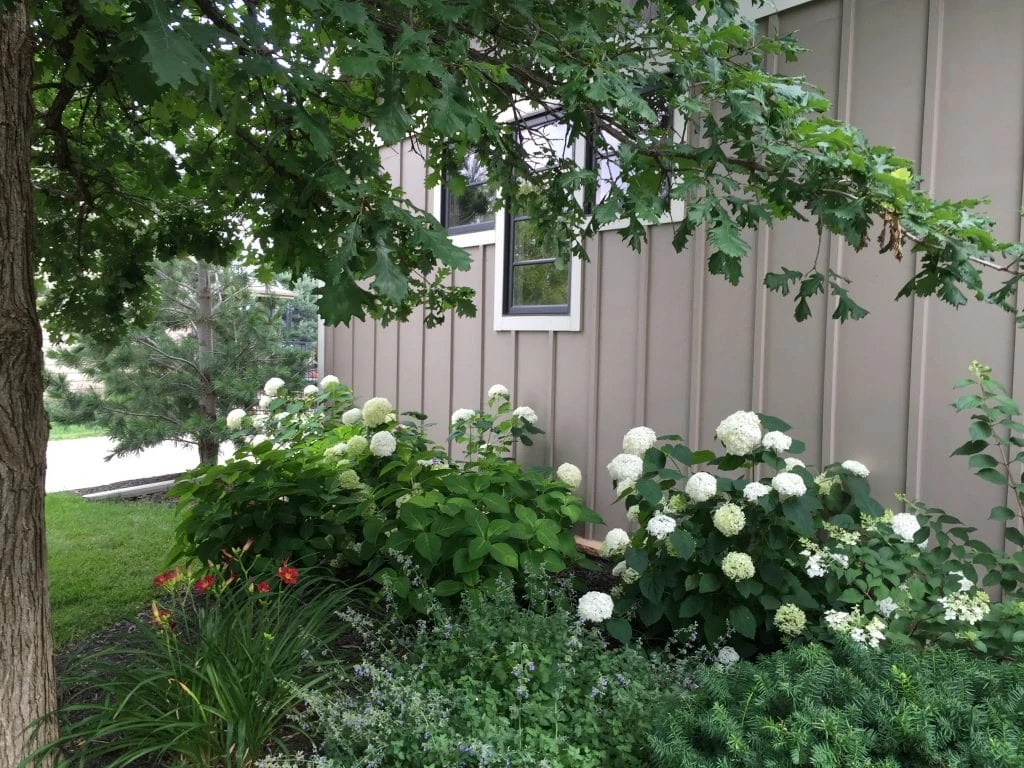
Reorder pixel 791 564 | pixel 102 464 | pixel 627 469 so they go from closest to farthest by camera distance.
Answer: pixel 791 564 → pixel 627 469 → pixel 102 464

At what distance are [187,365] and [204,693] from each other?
17.7ft

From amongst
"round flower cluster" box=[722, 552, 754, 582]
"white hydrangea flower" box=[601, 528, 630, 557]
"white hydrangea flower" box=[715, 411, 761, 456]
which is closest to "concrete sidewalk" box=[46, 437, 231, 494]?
"white hydrangea flower" box=[601, 528, 630, 557]

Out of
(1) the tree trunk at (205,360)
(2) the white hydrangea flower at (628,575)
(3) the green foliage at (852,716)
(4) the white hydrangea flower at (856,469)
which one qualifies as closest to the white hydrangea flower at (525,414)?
(2) the white hydrangea flower at (628,575)

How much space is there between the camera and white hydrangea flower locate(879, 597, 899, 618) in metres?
2.38

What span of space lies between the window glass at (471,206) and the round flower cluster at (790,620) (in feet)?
12.3

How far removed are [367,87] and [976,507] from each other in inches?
120

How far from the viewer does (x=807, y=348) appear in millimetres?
3473

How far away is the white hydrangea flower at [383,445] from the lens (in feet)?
12.6

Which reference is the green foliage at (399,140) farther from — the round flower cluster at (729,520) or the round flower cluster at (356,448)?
the round flower cluster at (356,448)

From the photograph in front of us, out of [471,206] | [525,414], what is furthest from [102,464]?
[525,414]

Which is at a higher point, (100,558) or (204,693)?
(204,693)

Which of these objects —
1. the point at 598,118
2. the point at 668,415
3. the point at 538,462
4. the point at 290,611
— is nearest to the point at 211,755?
the point at 290,611

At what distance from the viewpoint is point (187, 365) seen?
22.7ft

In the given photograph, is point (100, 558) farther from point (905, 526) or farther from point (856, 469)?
point (905, 526)
